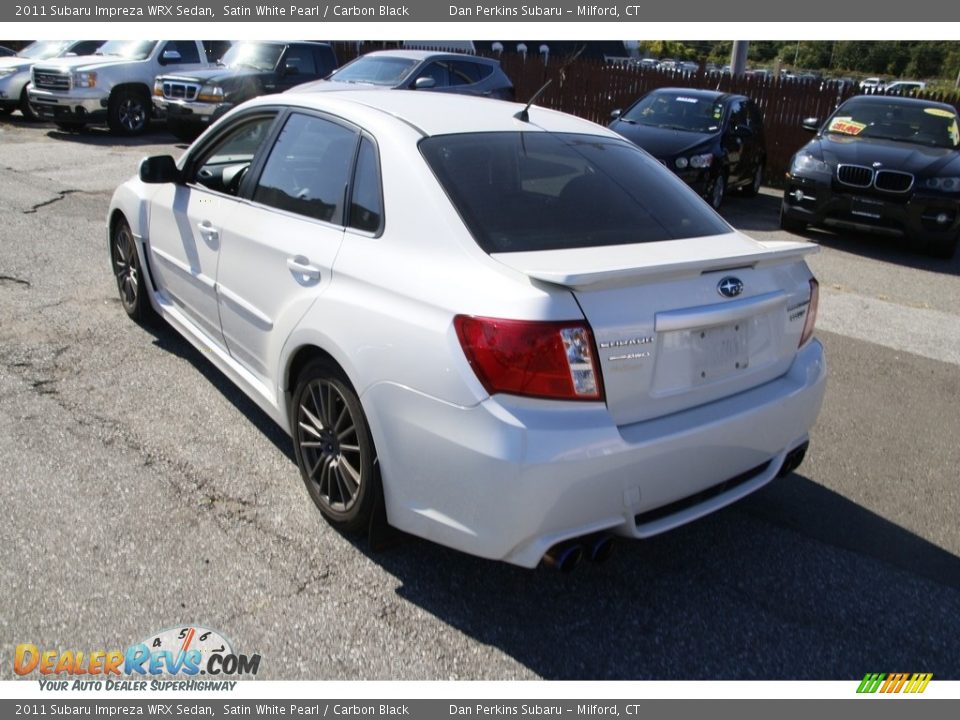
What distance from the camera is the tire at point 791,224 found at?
1020cm

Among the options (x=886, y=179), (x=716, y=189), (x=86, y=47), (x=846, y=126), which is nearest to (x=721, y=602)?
(x=886, y=179)

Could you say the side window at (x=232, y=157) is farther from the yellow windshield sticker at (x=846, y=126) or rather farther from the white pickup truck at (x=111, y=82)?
the white pickup truck at (x=111, y=82)

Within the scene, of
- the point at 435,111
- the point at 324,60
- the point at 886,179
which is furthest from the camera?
the point at 324,60

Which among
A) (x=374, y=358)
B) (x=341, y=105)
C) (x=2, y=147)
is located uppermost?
(x=341, y=105)

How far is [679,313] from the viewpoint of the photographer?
2.75m

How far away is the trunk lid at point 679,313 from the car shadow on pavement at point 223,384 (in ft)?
6.15

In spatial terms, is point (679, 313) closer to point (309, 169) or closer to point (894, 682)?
point (894, 682)

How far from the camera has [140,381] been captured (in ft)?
15.9

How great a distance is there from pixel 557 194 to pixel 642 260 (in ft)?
1.95

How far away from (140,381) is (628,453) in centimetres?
328

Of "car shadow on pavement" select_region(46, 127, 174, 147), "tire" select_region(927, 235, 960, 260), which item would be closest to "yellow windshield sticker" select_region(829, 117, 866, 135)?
"tire" select_region(927, 235, 960, 260)

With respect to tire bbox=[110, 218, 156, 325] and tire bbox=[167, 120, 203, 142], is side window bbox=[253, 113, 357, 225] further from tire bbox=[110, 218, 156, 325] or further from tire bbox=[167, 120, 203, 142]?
tire bbox=[167, 120, 203, 142]

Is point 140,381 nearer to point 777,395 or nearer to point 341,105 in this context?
point 341,105
